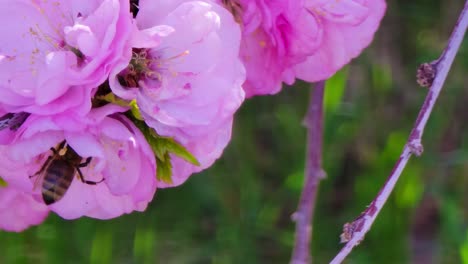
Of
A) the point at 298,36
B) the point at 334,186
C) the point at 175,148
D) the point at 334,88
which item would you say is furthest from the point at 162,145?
the point at 334,186

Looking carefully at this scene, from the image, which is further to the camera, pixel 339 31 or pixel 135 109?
pixel 339 31

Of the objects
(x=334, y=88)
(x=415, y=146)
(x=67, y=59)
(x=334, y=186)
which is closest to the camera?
(x=67, y=59)

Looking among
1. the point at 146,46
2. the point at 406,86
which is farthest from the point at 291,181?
the point at 146,46

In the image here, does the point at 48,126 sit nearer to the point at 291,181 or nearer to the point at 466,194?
the point at 291,181

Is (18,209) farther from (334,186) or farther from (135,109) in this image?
(334,186)

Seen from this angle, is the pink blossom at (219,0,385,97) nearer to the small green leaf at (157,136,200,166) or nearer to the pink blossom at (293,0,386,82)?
the pink blossom at (293,0,386,82)

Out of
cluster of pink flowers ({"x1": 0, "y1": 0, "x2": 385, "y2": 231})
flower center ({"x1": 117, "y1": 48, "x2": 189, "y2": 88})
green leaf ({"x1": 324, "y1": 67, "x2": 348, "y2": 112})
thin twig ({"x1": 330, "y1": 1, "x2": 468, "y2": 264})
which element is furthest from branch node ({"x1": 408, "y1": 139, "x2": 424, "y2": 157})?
green leaf ({"x1": 324, "y1": 67, "x2": 348, "y2": 112})
